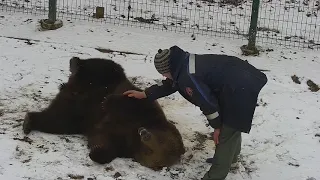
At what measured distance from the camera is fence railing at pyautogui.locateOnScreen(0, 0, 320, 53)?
9047mm

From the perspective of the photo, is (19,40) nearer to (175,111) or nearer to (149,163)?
(175,111)

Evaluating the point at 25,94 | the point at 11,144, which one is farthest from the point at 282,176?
the point at 25,94

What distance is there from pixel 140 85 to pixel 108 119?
166 cm

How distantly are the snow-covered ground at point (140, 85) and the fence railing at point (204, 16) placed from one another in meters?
0.39

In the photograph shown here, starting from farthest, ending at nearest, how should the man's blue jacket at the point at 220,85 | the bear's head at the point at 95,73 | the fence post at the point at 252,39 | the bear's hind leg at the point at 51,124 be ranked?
the fence post at the point at 252,39, the bear's head at the point at 95,73, the bear's hind leg at the point at 51,124, the man's blue jacket at the point at 220,85

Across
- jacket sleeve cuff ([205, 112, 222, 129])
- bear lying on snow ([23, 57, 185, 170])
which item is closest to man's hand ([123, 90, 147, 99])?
bear lying on snow ([23, 57, 185, 170])

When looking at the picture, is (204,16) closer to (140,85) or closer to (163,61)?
(140,85)

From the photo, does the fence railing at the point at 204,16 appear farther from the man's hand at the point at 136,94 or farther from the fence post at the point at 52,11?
the man's hand at the point at 136,94

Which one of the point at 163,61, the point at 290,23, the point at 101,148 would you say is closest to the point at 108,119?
the point at 101,148

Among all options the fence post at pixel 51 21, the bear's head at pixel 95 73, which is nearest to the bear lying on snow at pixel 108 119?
the bear's head at pixel 95 73

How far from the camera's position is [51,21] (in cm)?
859

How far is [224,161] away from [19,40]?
459 centimetres

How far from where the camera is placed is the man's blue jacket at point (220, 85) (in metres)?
4.22

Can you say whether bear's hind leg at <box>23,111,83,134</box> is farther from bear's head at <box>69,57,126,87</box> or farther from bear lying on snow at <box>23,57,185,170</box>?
bear's head at <box>69,57,126,87</box>
